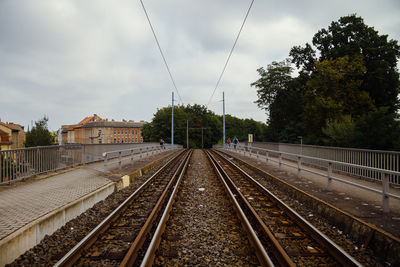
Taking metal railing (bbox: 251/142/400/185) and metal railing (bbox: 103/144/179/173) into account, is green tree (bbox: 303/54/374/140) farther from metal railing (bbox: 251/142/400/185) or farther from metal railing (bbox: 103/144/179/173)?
metal railing (bbox: 103/144/179/173)

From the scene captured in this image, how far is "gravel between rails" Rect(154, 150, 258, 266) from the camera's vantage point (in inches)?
139

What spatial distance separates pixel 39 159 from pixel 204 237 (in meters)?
7.53

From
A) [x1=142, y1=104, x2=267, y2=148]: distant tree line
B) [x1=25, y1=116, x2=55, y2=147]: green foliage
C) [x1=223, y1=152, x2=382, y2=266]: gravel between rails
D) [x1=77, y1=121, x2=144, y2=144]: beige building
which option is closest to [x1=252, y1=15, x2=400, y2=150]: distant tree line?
[x1=223, y1=152, x2=382, y2=266]: gravel between rails

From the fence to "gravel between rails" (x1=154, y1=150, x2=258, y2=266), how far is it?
5.26 meters

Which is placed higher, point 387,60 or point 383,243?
point 387,60

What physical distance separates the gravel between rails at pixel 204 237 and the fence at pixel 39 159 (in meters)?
5.26

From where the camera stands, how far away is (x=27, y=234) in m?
3.80

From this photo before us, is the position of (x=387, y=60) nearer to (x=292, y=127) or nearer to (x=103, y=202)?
(x=292, y=127)

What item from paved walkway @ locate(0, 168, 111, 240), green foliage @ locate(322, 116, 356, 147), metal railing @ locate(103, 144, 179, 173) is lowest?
paved walkway @ locate(0, 168, 111, 240)

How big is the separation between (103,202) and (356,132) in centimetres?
1284

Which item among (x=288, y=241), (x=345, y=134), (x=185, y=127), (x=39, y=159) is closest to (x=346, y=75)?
(x=345, y=134)

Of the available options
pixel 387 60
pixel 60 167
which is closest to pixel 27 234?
pixel 60 167

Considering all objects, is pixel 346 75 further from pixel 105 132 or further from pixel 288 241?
pixel 105 132

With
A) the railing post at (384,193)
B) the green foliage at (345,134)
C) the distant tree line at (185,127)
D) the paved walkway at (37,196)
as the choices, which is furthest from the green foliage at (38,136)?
the railing post at (384,193)
